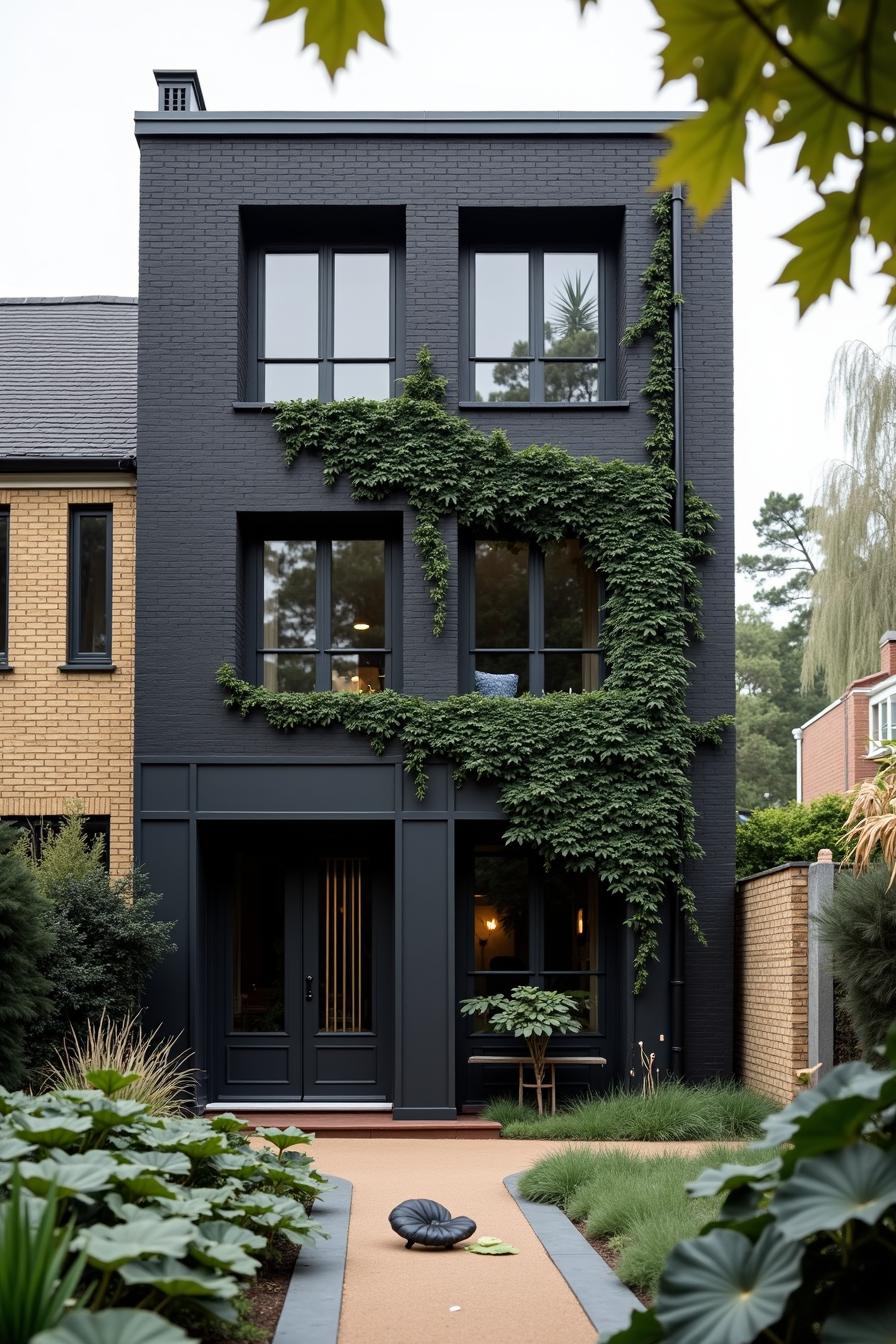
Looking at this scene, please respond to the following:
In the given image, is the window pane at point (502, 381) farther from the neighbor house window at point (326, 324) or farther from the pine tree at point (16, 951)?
the pine tree at point (16, 951)

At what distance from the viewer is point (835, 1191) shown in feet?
12.1

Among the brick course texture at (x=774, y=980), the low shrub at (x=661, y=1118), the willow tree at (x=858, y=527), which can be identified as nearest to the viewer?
the low shrub at (x=661, y=1118)

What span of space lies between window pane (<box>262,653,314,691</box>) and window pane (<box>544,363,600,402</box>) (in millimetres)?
3731

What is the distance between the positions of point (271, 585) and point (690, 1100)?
6.72 m

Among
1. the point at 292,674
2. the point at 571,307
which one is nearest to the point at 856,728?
the point at 571,307

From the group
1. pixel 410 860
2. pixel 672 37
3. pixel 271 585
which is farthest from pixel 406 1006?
pixel 672 37

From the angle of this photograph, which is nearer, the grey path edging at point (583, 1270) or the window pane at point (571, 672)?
the grey path edging at point (583, 1270)

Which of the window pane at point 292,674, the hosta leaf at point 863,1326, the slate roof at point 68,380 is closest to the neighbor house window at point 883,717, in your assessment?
the window pane at point 292,674

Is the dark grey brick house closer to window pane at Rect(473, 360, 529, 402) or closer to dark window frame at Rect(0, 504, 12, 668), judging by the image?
window pane at Rect(473, 360, 529, 402)

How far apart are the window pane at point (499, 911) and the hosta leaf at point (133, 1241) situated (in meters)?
11.0

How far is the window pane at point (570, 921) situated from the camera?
1606 centimetres

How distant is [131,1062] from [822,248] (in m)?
9.99

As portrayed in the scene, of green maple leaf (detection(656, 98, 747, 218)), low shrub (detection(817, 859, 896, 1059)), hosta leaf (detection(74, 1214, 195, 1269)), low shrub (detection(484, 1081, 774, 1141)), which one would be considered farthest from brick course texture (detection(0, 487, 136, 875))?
green maple leaf (detection(656, 98, 747, 218))

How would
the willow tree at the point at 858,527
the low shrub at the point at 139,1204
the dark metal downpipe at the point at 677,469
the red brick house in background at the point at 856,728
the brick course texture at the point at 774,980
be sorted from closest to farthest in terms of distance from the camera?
the low shrub at the point at 139,1204 → the brick course texture at the point at 774,980 → the dark metal downpipe at the point at 677,469 → the red brick house in background at the point at 856,728 → the willow tree at the point at 858,527
